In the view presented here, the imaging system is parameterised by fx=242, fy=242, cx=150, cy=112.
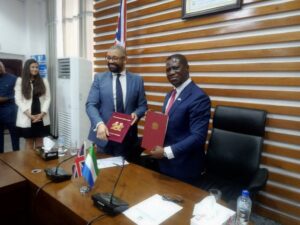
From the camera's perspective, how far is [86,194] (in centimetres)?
142

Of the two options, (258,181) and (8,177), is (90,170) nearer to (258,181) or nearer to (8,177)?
(8,177)

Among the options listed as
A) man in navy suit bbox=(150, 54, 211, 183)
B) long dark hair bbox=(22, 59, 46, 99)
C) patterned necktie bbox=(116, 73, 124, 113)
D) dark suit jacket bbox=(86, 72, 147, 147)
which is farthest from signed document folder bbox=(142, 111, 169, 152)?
long dark hair bbox=(22, 59, 46, 99)

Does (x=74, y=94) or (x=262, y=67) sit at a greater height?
(x=262, y=67)

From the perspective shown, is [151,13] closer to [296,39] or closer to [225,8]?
[225,8]

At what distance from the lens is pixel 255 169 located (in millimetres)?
2037

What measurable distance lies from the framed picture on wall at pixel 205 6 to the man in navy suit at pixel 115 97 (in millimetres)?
977

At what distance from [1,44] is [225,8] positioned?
545 centimetres

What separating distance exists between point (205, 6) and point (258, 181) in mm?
1868

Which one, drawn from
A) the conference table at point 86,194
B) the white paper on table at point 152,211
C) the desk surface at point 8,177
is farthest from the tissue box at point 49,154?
the white paper on table at point 152,211

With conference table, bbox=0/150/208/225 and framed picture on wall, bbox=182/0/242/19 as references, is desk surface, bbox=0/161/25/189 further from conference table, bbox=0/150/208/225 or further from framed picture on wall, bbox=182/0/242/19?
framed picture on wall, bbox=182/0/242/19

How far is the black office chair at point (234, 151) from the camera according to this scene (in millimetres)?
2043

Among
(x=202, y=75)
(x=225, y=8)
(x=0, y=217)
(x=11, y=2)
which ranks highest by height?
(x=11, y=2)

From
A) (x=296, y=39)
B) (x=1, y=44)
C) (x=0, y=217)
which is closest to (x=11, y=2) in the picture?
(x=1, y=44)

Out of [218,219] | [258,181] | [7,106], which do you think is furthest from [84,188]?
[7,106]
